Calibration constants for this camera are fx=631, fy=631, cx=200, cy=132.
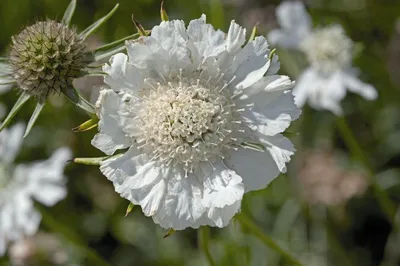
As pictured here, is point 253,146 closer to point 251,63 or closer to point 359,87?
point 251,63

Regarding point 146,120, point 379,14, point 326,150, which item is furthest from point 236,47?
point 379,14

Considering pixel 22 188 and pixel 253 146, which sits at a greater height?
pixel 253 146

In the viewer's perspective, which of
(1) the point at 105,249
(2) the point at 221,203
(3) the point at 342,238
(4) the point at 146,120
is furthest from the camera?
(1) the point at 105,249

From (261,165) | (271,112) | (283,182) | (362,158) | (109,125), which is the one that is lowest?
(283,182)

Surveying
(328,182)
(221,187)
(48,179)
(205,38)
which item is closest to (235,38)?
(205,38)

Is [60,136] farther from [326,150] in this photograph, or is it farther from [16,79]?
[16,79]

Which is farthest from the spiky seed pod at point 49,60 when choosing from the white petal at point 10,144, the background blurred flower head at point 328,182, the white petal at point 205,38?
the background blurred flower head at point 328,182

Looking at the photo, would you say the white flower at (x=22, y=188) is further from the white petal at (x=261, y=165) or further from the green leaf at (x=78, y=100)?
the white petal at (x=261, y=165)
